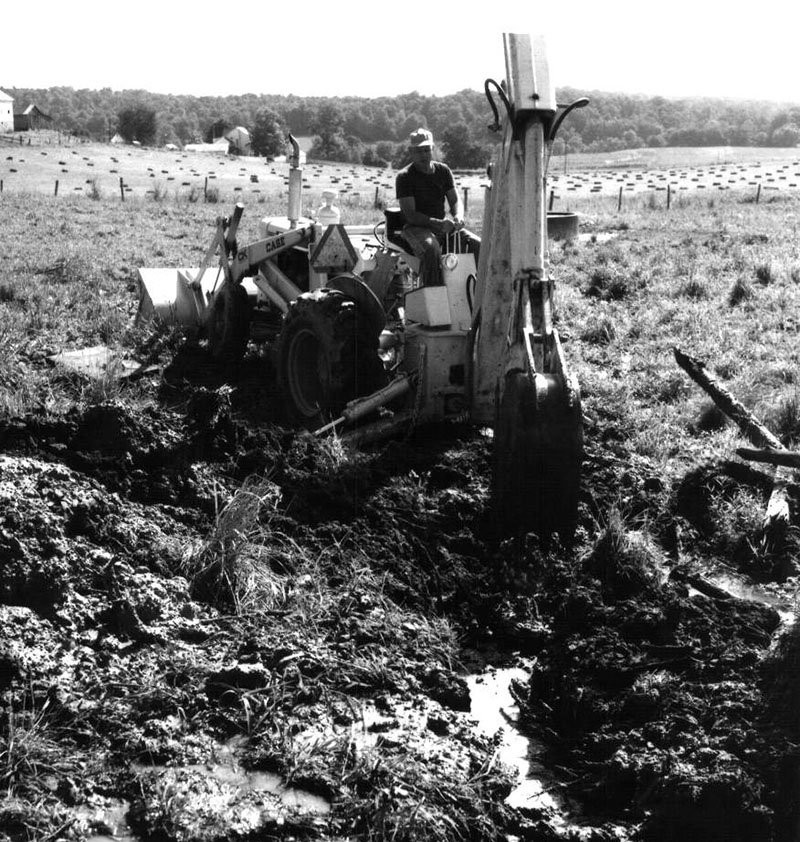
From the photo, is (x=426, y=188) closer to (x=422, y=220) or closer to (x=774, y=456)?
(x=422, y=220)

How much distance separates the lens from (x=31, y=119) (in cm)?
11506

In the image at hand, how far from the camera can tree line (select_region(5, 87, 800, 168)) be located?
6147 cm

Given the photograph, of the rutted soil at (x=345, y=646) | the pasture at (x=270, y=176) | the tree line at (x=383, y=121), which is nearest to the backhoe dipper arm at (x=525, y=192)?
the rutted soil at (x=345, y=646)

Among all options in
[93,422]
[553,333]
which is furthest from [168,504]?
[553,333]

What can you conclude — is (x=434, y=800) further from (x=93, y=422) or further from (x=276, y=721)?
(x=93, y=422)

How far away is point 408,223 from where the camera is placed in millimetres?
8961

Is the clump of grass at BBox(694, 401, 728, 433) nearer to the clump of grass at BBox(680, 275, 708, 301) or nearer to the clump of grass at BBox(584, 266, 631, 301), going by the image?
the clump of grass at BBox(680, 275, 708, 301)

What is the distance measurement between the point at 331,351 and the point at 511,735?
4.05 m

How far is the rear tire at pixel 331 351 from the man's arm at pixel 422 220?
79cm

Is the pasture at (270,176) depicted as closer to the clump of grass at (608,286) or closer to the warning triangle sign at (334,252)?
the clump of grass at (608,286)

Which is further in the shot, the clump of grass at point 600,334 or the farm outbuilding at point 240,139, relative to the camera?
the farm outbuilding at point 240,139

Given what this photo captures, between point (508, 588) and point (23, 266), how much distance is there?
11.9 metres

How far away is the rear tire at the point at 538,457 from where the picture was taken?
680 cm

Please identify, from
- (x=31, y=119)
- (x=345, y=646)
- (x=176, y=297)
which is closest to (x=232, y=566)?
(x=345, y=646)
